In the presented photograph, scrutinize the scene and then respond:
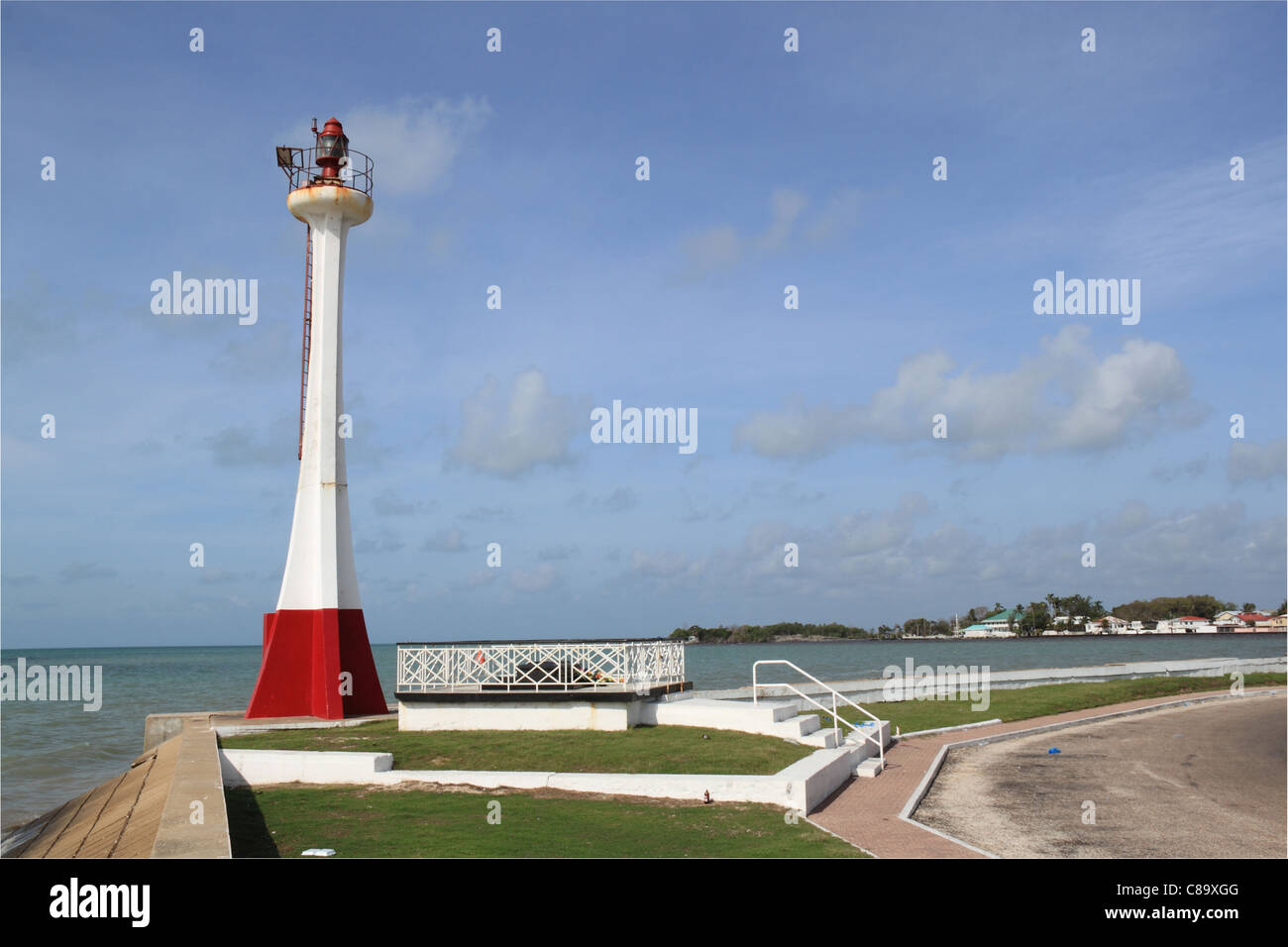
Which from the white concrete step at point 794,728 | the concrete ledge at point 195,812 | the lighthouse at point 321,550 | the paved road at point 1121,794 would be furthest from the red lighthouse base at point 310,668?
the paved road at point 1121,794

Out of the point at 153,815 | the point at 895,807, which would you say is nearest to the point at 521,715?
the point at 153,815

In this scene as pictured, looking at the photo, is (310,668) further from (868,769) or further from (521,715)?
(868,769)

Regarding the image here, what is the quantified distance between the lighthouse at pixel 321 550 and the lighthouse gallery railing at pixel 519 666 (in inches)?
104

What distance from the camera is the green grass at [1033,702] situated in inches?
998

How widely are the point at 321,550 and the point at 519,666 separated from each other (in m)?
5.67

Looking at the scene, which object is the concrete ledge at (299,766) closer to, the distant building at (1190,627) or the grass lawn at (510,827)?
the grass lawn at (510,827)

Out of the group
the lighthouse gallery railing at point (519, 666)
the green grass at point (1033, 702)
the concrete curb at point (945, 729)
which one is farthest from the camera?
the green grass at point (1033, 702)

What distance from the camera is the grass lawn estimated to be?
10617mm

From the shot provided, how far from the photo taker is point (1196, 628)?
179 metres

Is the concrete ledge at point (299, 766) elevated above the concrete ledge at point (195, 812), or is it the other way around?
the concrete ledge at point (195, 812)
